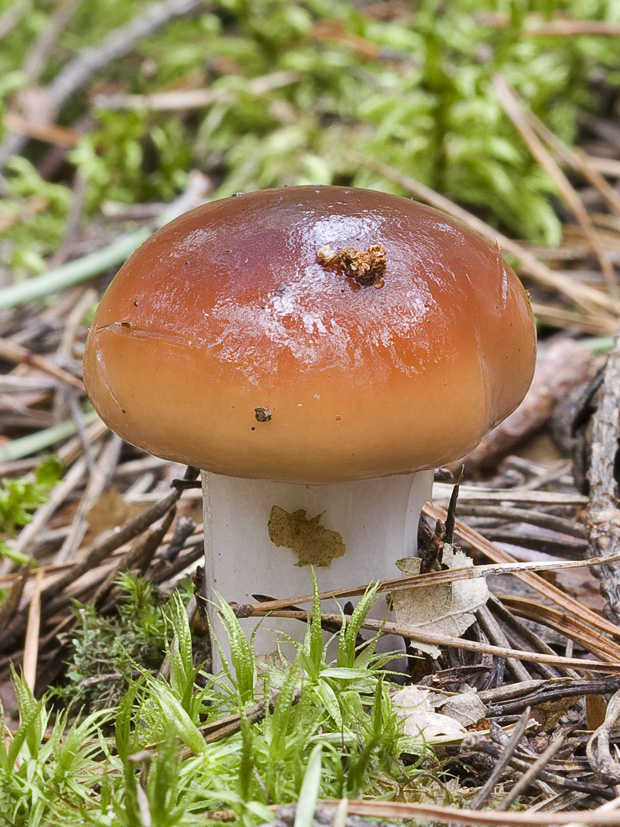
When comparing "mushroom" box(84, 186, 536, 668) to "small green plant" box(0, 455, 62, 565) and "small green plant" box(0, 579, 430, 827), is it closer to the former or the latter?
"small green plant" box(0, 579, 430, 827)

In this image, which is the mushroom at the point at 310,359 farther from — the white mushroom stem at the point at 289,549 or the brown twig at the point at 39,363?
the brown twig at the point at 39,363

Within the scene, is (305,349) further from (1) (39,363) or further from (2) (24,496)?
(1) (39,363)

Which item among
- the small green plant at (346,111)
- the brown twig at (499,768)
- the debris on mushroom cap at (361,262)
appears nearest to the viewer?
the brown twig at (499,768)

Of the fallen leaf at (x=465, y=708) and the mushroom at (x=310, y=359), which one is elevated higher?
the mushroom at (x=310, y=359)

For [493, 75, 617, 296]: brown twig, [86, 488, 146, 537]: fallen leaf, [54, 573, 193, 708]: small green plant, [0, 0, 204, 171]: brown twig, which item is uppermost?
[0, 0, 204, 171]: brown twig

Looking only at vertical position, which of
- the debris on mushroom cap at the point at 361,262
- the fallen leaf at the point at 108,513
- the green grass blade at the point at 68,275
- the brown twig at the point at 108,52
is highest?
the brown twig at the point at 108,52

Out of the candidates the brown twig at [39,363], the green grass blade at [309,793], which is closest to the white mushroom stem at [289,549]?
the green grass blade at [309,793]

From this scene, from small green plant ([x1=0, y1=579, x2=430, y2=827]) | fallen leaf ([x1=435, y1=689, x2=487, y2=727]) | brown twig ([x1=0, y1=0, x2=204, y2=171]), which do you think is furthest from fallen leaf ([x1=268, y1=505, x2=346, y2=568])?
brown twig ([x1=0, y1=0, x2=204, y2=171])
